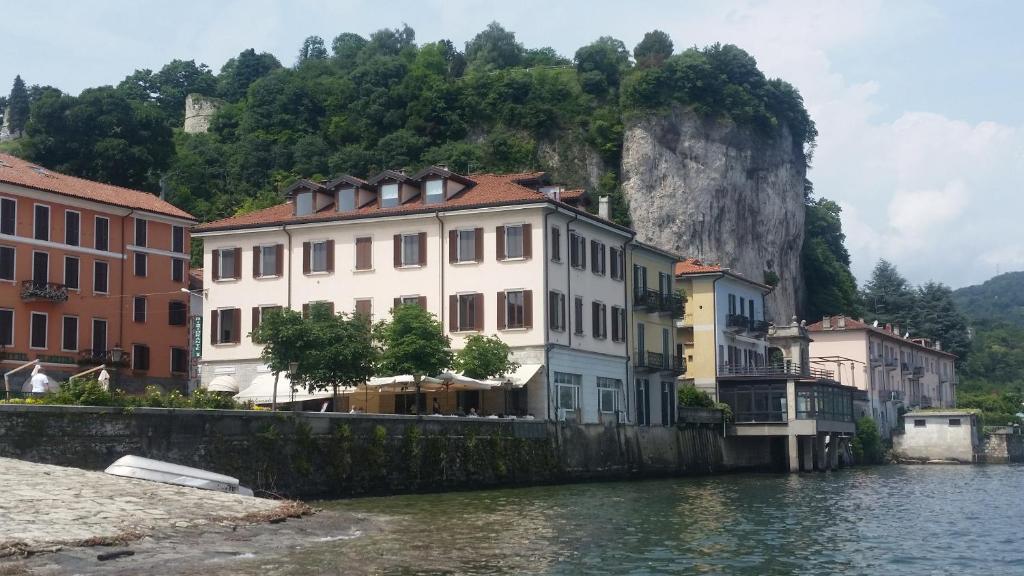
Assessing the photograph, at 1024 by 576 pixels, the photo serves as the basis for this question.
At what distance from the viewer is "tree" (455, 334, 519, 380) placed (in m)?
47.7

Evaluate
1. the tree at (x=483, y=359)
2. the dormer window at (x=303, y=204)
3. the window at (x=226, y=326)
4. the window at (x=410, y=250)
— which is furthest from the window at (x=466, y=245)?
the window at (x=226, y=326)

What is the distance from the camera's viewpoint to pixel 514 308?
168 feet

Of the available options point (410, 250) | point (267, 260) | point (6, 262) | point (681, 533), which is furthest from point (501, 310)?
point (681, 533)

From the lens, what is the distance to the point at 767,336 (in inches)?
2938

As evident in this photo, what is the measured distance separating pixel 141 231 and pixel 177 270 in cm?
304

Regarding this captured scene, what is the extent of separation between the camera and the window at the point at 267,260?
55.7m

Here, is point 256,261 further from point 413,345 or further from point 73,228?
point 413,345

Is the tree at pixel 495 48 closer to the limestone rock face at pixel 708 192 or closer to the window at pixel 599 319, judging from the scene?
the limestone rock face at pixel 708 192

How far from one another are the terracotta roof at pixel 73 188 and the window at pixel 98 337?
604 centimetres

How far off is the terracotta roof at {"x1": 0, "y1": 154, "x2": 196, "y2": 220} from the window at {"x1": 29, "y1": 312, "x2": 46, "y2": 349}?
5.98 metres

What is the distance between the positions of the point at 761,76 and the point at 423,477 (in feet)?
261

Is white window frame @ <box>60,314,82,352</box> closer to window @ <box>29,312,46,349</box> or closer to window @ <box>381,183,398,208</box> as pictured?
window @ <box>29,312,46,349</box>

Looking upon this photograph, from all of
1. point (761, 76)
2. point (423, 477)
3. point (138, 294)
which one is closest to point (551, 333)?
point (423, 477)

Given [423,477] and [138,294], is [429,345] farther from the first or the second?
[138,294]
